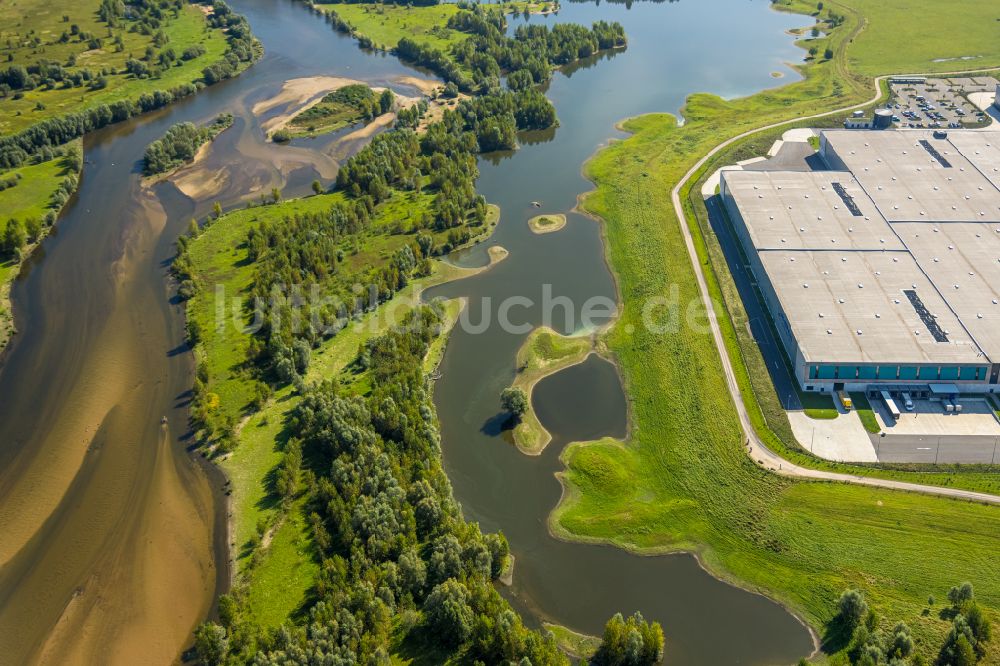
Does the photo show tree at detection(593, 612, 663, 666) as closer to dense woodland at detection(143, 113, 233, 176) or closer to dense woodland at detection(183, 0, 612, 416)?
dense woodland at detection(183, 0, 612, 416)

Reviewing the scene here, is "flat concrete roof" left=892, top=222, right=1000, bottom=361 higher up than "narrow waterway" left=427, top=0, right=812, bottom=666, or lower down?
higher up

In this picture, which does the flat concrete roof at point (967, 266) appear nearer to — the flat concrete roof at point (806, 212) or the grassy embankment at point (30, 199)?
the flat concrete roof at point (806, 212)

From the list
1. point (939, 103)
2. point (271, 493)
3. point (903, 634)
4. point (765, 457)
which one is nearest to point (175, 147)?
point (271, 493)

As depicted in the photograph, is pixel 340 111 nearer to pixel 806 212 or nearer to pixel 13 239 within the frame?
pixel 13 239

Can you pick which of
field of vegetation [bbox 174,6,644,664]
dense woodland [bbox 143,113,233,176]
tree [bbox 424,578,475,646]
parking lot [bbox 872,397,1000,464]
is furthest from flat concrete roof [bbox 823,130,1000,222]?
dense woodland [bbox 143,113,233,176]

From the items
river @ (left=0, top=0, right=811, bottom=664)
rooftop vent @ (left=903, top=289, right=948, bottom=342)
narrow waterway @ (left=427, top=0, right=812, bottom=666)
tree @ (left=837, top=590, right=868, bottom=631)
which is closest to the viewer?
tree @ (left=837, top=590, right=868, bottom=631)

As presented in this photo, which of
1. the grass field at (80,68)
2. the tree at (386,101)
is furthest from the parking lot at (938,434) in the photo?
the grass field at (80,68)
